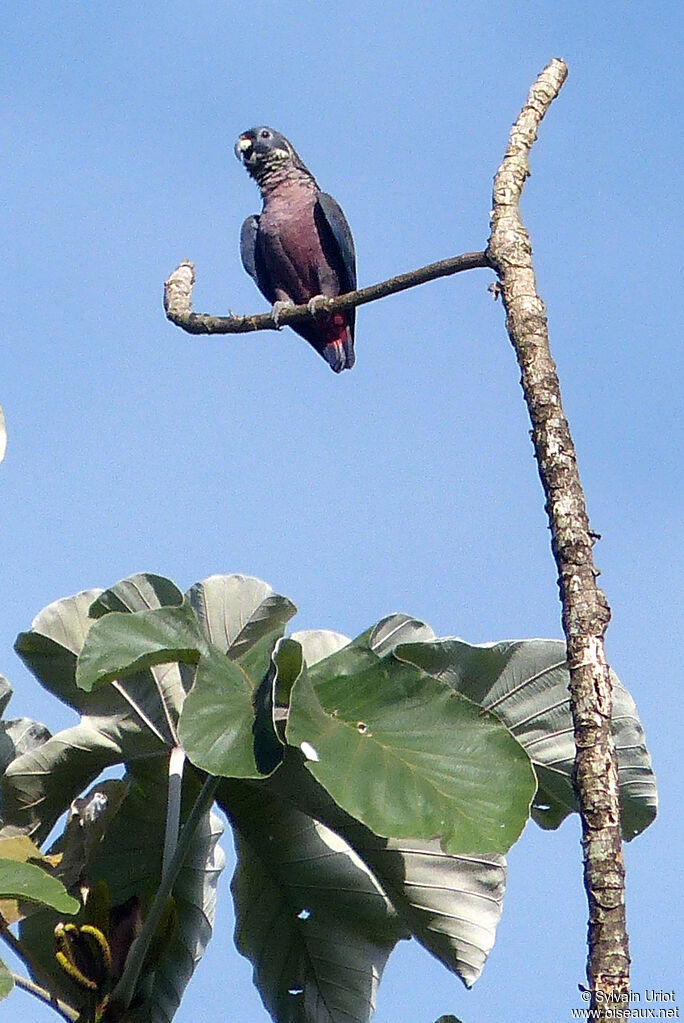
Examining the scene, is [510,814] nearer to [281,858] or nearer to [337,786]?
[337,786]

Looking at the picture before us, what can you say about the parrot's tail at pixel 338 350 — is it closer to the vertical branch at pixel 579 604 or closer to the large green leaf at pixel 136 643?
the vertical branch at pixel 579 604

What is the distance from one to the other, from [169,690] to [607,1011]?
103cm

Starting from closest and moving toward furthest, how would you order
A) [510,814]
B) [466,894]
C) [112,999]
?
[510,814] < [112,999] < [466,894]

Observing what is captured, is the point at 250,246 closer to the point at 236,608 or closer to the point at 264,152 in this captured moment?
the point at 264,152

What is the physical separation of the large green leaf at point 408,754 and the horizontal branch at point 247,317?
3.15ft

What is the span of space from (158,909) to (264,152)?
5.87 m

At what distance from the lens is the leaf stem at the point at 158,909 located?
1.96m

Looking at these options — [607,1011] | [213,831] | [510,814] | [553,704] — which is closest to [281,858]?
[213,831]

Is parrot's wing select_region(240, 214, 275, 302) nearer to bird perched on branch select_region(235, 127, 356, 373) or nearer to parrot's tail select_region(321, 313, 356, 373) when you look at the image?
bird perched on branch select_region(235, 127, 356, 373)

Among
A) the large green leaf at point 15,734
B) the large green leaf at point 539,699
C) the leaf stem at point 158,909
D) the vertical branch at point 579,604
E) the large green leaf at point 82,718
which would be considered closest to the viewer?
the vertical branch at point 579,604

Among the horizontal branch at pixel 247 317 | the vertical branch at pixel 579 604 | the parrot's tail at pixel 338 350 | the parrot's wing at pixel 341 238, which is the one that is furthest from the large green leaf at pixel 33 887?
the parrot's wing at pixel 341 238

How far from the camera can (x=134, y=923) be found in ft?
6.79

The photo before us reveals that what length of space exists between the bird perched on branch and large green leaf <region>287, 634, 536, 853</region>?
190 inches

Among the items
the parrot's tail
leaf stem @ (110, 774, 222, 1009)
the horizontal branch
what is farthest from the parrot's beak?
leaf stem @ (110, 774, 222, 1009)
